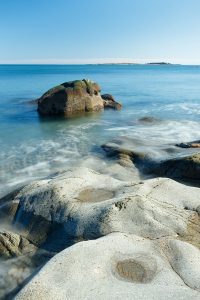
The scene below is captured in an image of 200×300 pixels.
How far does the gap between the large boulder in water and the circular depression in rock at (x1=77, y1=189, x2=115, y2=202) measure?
76.4 feet

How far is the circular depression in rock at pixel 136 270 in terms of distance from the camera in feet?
24.9

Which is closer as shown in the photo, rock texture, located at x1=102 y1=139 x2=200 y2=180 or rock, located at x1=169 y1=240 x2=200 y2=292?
rock, located at x1=169 y1=240 x2=200 y2=292

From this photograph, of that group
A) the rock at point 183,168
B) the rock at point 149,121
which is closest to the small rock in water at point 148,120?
the rock at point 149,121

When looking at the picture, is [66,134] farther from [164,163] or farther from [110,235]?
[110,235]

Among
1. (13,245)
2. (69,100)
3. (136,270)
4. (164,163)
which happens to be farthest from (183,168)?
(69,100)

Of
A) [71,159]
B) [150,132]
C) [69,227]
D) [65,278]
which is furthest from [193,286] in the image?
[150,132]

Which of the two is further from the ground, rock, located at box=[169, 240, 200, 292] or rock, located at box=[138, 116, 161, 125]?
rock, located at box=[169, 240, 200, 292]

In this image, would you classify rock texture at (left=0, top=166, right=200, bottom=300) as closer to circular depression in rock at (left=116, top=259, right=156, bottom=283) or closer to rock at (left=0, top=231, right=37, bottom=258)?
circular depression in rock at (left=116, top=259, right=156, bottom=283)

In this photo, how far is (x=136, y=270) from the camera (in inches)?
308

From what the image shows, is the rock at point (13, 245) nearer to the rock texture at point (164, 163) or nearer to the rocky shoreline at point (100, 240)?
the rocky shoreline at point (100, 240)

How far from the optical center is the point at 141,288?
7.21m

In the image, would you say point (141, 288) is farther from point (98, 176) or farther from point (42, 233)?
point (98, 176)

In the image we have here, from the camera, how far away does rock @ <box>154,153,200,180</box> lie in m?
14.6

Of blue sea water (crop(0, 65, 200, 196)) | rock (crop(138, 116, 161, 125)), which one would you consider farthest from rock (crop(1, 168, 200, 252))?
rock (crop(138, 116, 161, 125))
